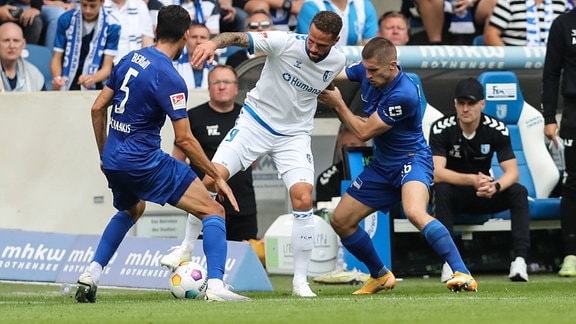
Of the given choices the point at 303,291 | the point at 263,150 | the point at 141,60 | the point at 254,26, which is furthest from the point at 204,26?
the point at 141,60

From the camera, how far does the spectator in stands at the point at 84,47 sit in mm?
13562

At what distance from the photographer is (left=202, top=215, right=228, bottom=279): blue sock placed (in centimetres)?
901

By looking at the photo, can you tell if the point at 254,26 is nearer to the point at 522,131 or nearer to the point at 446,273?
the point at 522,131

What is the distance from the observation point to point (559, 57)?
1205cm

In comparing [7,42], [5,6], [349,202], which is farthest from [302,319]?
[5,6]

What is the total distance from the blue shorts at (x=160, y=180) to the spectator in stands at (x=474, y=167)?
11.6 ft

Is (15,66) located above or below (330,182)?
above

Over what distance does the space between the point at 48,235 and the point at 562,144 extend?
15.7 feet

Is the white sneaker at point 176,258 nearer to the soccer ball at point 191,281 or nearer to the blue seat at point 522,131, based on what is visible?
the soccer ball at point 191,281

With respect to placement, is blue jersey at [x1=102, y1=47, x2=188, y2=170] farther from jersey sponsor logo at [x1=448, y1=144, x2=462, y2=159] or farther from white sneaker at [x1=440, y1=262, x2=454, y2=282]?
jersey sponsor logo at [x1=448, y1=144, x2=462, y2=159]

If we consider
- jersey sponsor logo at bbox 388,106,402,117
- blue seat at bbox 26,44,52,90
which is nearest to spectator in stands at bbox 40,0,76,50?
blue seat at bbox 26,44,52,90

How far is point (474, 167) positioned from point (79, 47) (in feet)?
14.1

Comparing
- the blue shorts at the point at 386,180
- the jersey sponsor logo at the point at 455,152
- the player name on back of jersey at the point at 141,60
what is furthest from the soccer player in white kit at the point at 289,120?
the jersey sponsor logo at the point at 455,152

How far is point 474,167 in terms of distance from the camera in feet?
40.5
